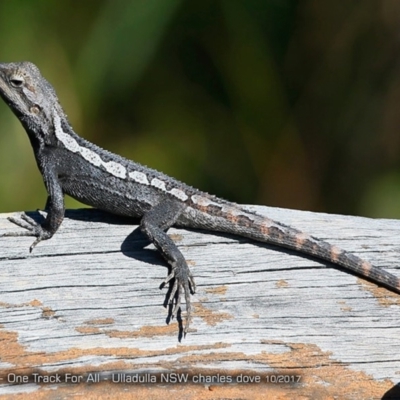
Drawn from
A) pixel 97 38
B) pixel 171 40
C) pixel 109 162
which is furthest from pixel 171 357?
pixel 171 40

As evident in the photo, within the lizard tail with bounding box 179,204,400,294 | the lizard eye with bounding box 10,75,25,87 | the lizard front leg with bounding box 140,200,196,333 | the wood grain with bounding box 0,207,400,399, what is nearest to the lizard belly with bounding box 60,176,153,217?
the lizard front leg with bounding box 140,200,196,333

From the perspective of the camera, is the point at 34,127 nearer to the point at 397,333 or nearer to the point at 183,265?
the point at 183,265

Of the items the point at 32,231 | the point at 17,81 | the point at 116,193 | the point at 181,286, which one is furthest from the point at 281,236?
the point at 17,81

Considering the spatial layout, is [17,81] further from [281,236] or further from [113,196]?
[281,236]

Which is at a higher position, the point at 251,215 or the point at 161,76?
the point at 161,76

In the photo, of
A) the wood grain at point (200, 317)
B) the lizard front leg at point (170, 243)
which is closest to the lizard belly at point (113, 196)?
the lizard front leg at point (170, 243)

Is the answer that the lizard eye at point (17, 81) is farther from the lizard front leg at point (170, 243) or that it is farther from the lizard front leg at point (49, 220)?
the lizard front leg at point (170, 243)
